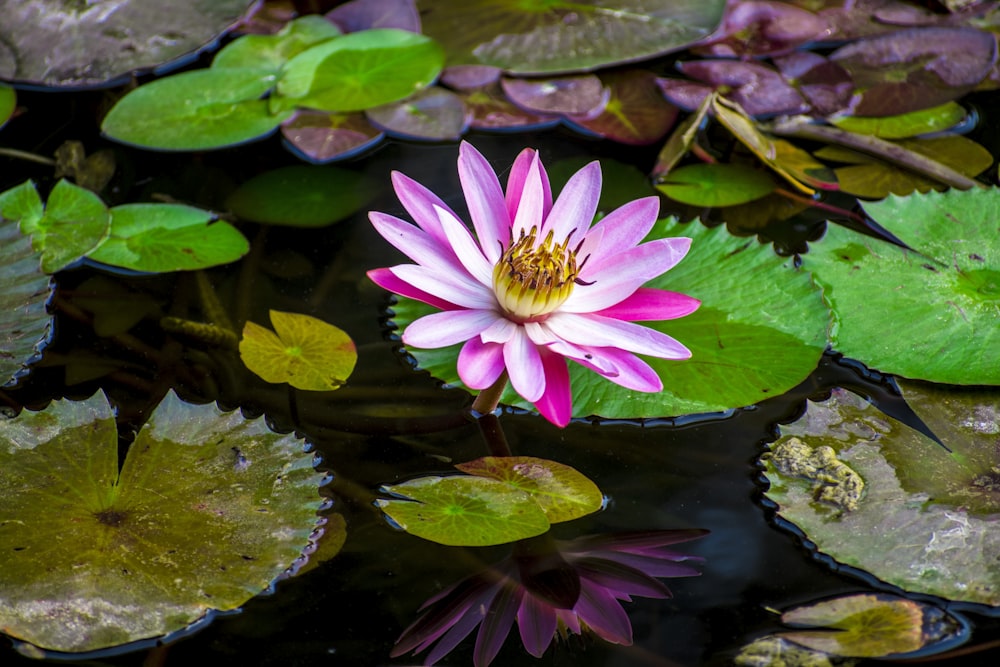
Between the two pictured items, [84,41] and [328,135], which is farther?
[84,41]

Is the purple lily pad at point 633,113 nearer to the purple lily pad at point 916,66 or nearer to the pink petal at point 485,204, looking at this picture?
the purple lily pad at point 916,66

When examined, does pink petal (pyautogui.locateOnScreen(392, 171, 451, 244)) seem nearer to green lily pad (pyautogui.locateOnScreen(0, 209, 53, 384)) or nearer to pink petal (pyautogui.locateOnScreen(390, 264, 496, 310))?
pink petal (pyautogui.locateOnScreen(390, 264, 496, 310))

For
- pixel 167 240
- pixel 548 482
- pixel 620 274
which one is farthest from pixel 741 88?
pixel 167 240

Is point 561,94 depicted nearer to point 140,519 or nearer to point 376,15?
point 376,15

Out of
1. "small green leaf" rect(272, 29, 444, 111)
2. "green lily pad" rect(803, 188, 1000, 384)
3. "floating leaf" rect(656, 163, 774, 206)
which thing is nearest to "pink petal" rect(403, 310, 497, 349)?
"green lily pad" rect(803, 188, 1000, 384)

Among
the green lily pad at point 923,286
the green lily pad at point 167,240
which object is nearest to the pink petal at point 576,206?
the green lily pad at point 923,286

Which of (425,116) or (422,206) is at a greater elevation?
(422,206)

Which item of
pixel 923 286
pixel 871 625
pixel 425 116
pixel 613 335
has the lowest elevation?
pixel 871 625

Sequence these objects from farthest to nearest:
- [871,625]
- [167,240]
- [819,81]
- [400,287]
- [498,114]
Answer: [819,81], [498,114], [167,240], [400,287], [871,625]
